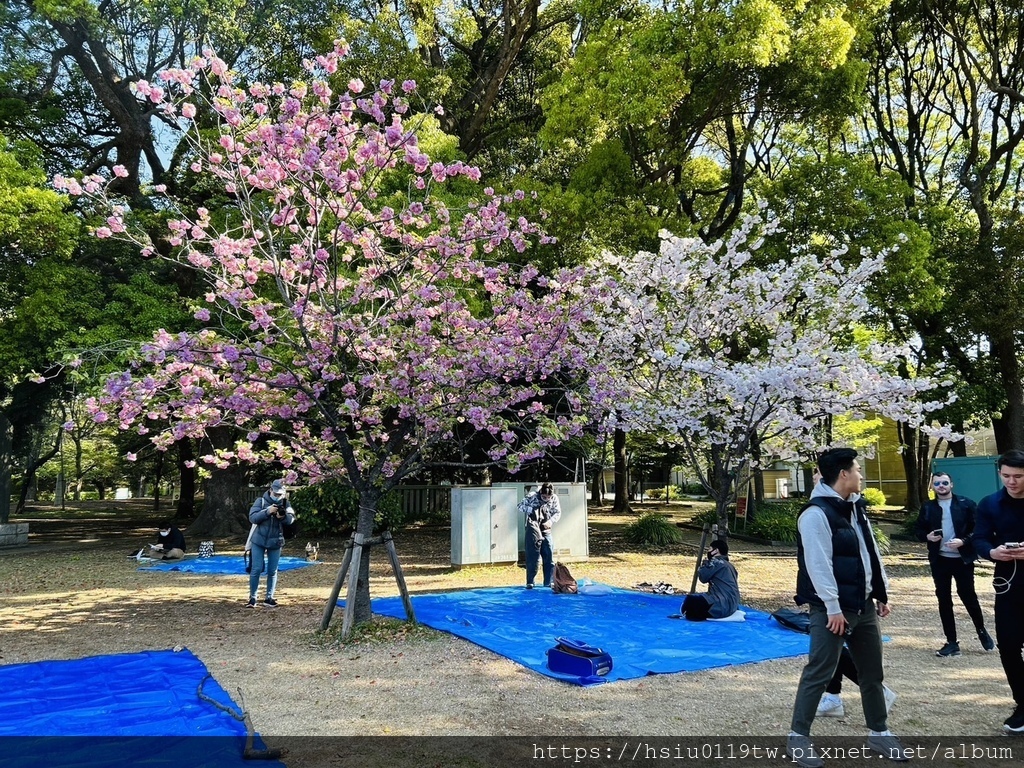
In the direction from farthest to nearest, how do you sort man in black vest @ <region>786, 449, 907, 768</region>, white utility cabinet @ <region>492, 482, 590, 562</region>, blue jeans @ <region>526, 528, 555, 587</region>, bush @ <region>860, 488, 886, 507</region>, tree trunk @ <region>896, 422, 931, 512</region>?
bush @ <region>860, 488, 886, 507</region>
tree trunk @ <region>896, 422, 931, 512</region>
white utility cabinet @ <region>492, 482, 590, 562</region>
blue jeans @ <region>526, 528, 555, 587</region>
man in black vest @ <region>786, 449, 907, 768</region>

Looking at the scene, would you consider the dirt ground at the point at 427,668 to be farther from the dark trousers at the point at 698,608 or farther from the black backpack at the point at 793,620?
the dark trousers at the point at 698,608

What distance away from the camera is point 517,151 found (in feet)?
59.7

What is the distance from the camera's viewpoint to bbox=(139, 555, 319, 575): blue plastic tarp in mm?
11781

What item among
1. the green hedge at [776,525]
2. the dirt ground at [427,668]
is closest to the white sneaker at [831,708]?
the dirt ground at [427,668]

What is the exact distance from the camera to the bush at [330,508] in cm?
1575

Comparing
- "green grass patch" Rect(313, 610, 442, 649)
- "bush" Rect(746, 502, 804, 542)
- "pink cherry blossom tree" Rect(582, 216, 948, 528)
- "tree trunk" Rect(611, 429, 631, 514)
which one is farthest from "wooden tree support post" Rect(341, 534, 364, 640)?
"tree trunk" Rect(611, 429, 631, 514)

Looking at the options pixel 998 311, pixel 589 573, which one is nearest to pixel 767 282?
pixel 589 573

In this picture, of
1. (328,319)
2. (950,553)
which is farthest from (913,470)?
(328,319)

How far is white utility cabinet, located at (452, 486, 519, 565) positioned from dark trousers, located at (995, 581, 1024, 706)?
28.5ft

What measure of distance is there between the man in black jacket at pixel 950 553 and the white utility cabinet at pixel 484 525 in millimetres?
7335

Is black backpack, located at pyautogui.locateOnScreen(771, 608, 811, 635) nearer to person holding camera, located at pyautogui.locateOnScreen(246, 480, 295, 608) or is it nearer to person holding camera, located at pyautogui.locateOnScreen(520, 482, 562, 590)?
person holding camera, located at pyautogui.locateOnScreen(520, 482, 562, 590)

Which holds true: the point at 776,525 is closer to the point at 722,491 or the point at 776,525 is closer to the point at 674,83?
the point at 722,491

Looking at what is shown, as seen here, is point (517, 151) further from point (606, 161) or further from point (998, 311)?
point (998, 311)

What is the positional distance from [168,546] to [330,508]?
3.62 m
